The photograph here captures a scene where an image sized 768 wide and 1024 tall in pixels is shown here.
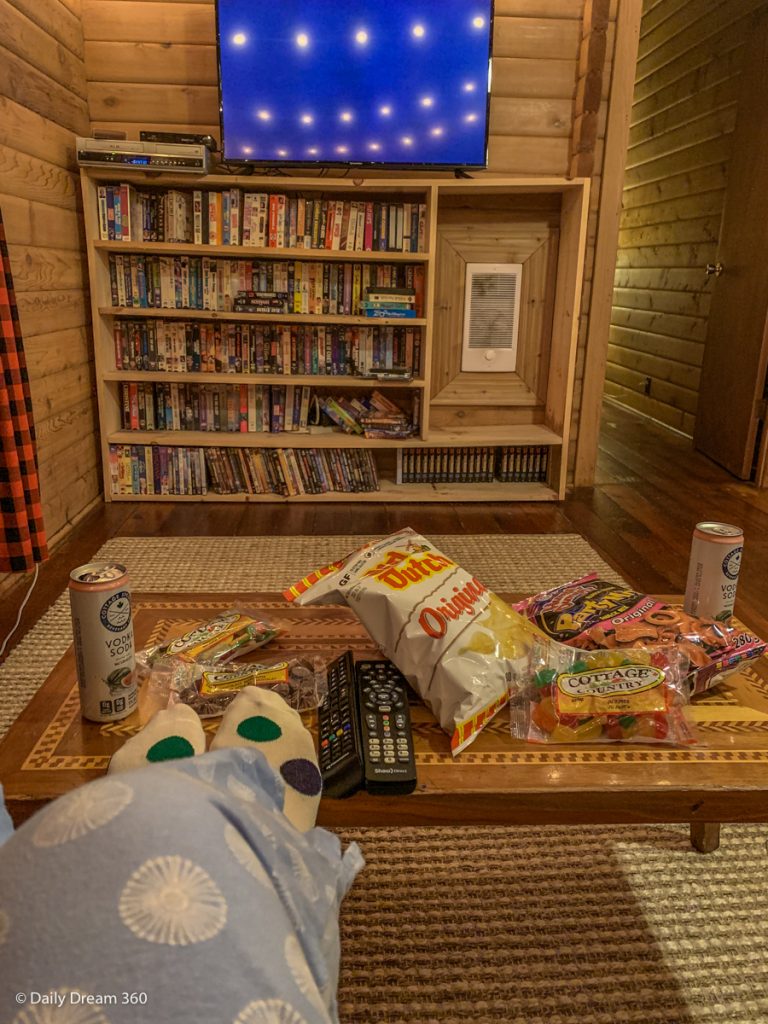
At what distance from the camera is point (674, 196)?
196 inches

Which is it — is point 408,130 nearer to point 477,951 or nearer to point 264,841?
point 477,951

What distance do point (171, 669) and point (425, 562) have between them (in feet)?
1.26

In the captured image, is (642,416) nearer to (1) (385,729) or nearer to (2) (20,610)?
(2) (20,610)

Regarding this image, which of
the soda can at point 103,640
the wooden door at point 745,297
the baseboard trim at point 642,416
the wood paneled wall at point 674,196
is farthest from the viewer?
the baseboard trim at point 642,416

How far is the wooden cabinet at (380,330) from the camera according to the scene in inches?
119

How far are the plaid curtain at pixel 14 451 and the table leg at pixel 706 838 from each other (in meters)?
1.76

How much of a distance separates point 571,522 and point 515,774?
2281mm

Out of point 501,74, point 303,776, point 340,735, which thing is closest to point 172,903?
point 303,776

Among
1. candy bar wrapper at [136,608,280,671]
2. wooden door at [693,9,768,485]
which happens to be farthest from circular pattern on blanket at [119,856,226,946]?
wooden door at [693,9,768,485]

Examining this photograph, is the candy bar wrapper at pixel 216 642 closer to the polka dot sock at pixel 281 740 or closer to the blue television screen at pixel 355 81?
the polka dot sock at pixel 281 740

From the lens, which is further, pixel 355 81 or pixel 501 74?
pixel 501 74

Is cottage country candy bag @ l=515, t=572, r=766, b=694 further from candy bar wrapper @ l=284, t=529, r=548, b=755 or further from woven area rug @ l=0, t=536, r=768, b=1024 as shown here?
woven area rug @ l=0, t=536, r=768, b=1024

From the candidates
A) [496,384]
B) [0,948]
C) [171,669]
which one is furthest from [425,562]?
[496,384]

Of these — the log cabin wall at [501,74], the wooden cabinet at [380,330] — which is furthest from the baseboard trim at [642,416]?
the log cabin wall at [501,74]
